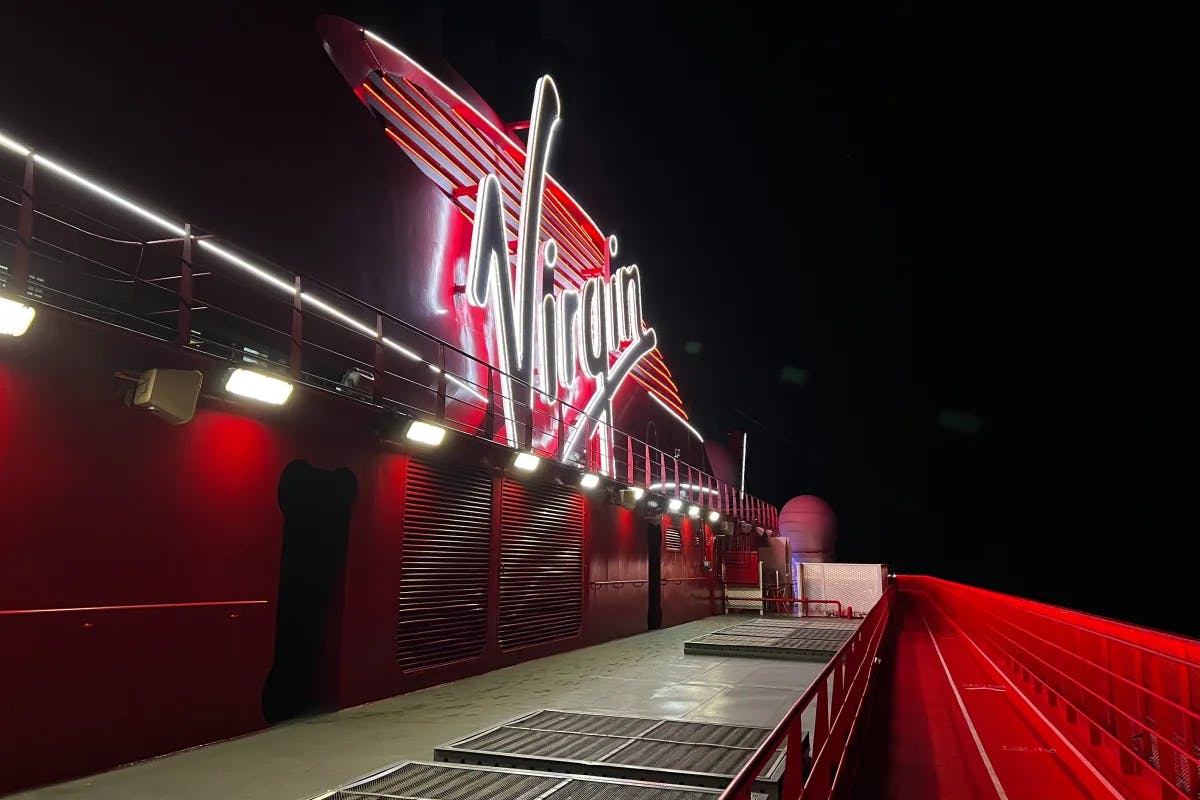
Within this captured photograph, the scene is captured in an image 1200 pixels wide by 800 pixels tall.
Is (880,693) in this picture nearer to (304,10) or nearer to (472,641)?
(472,641)

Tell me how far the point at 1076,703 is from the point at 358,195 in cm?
1302

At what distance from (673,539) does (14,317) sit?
2049cm

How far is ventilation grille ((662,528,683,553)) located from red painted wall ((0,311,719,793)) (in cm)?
1458

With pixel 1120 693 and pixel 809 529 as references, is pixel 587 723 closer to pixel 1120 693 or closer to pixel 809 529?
pixel 1120 693

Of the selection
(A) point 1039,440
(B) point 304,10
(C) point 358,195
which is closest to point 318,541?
(C) point 358,195

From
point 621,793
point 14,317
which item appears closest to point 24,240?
point 14,317

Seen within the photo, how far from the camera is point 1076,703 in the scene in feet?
33.3

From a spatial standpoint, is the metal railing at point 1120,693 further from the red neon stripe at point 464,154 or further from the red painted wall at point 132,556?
the red neon stripe at point 464,154

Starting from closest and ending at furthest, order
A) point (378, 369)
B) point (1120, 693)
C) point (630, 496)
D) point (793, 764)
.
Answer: point (793, 764) → point (1120, 693) → point (378, 369) → point (630, 496)

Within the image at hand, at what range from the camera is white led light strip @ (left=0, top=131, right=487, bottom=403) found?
23.8 ft

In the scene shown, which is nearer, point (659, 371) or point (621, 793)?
point (621, 793)

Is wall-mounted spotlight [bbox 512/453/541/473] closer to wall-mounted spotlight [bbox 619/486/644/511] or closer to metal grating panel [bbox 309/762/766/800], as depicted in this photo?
wall-mounted spotlight [bbox 619/486/644/511]

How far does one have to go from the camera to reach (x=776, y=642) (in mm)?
16750

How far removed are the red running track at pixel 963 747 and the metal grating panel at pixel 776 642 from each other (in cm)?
136
